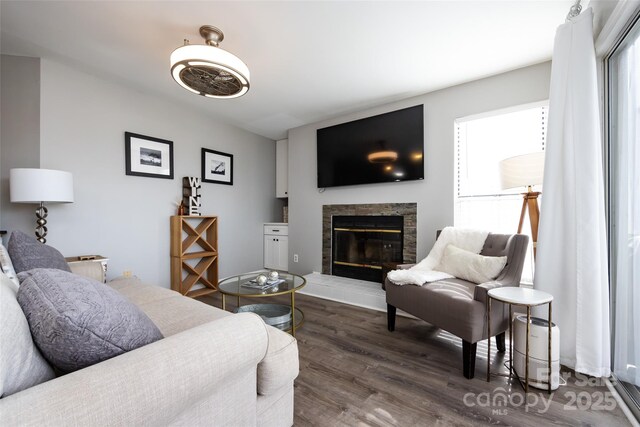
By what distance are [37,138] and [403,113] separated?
11.8 ft

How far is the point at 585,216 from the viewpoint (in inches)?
64.4

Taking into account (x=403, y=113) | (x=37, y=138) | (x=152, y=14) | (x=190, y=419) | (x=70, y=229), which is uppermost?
(x=152, y=14)

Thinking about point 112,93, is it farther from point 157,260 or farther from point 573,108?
point 573,108

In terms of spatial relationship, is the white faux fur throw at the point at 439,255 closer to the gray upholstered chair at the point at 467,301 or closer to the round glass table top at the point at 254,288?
the gray upholstered chair at the point at 467,301

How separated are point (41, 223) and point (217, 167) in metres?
1.95

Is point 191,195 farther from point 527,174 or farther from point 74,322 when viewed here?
point 527,174

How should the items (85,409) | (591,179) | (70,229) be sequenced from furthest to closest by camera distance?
(70,229) → (591,179) → (85,409)

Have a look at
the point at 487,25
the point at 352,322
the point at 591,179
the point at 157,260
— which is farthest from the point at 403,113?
the point at 157,260

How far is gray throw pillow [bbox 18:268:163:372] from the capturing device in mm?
664

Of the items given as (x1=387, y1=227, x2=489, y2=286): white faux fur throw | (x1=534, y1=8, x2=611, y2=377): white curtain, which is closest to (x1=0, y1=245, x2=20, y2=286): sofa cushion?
(x1=387, y1=227, x2=489, y2=286): white faux fur throw

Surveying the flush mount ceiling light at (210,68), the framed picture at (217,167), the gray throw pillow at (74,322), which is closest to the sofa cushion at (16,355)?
the gray throw pillow at (74,322)

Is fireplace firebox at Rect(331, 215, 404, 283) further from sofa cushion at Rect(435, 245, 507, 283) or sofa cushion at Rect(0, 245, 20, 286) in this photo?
sofa cushion at Rect(0, 245, 20, 286)

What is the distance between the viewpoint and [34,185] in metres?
2.01

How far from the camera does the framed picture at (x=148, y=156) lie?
9.50 ft
